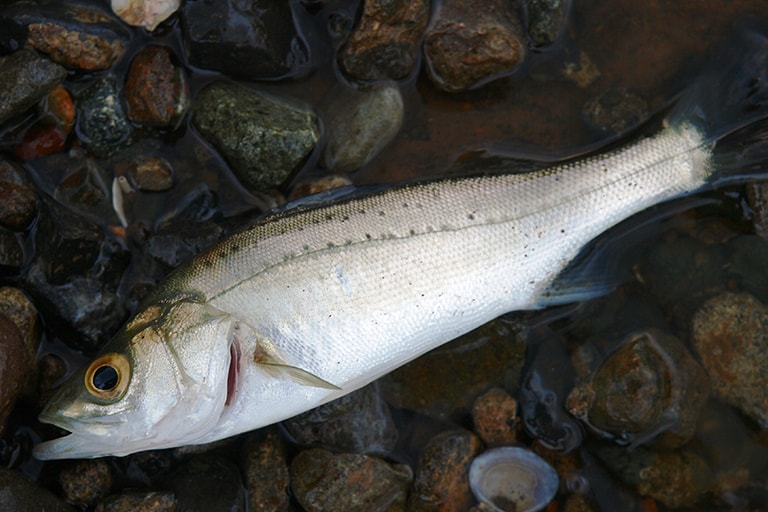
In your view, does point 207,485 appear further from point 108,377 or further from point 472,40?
point 472,40

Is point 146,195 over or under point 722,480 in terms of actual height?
over

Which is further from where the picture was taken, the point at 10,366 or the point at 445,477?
the point at 445,477

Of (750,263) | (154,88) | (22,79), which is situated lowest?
(750,263)

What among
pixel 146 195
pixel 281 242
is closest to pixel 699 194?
pixel 281 242

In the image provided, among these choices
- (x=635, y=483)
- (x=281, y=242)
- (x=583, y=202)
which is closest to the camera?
(x=281, y=242)

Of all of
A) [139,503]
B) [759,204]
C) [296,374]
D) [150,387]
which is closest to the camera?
[150,387]

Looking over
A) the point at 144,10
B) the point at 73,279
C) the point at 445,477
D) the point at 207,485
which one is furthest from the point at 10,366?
the point at 445,477

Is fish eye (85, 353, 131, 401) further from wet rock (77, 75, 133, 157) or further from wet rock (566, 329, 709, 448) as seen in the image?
wet rock (566, 329, 709, 448)

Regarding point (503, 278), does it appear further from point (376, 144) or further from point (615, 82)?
point (615, 82)
